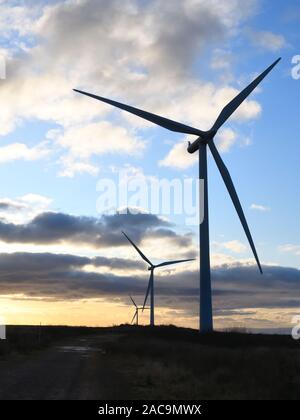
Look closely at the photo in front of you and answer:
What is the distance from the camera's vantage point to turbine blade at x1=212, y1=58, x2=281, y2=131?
52781 mm

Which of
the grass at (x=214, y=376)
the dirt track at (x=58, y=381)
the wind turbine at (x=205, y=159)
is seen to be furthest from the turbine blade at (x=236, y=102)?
the dirt track at (x=58, y=381)

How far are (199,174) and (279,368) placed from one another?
25.7m

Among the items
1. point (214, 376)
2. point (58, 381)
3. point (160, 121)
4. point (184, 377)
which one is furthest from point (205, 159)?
point (58, 381)

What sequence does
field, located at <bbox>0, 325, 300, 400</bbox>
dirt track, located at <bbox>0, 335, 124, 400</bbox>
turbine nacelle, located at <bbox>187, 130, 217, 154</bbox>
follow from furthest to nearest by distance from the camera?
turbine nacelle, located at <bbox>187, 130, 217, 154</bbox>
field, located at <bbox>0, 325, 300, 400</bbox>
dirt track, located at <bbox>0, 335, 124, 400</bbox>

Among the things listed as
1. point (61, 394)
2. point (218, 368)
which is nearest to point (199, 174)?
point (218, 368)

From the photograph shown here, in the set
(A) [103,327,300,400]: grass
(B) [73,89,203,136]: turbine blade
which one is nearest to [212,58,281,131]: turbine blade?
(B) [73,89,203,136]: turbine blade

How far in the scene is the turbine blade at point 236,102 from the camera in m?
52.8

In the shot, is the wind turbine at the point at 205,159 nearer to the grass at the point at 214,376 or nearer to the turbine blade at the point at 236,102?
the turbine blade at the point at 236,102

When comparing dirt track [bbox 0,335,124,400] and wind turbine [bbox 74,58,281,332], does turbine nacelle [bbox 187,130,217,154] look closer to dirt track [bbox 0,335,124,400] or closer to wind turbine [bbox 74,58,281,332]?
wind turbine [bbox 74,58,281,332]

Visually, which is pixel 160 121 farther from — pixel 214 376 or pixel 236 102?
pixel 214 376

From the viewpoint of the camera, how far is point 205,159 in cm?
5341

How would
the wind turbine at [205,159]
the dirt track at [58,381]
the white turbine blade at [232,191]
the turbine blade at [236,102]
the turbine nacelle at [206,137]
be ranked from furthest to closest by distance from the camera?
1. the turbine nacelle at [206,137]
2. the turbine blade at [236,102]
3. the wind turbine at [205,159]
4. the white turbine blade at [232,191]
5. the dirt track at [58,381]
